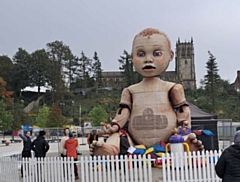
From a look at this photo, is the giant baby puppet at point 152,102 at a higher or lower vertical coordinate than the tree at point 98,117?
higher

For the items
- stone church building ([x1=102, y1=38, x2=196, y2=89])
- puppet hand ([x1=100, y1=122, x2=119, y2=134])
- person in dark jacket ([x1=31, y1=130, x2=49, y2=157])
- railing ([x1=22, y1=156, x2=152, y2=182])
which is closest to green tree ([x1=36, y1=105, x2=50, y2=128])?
stone church building ([x1=102, y1=38, x2=196, y2=89])

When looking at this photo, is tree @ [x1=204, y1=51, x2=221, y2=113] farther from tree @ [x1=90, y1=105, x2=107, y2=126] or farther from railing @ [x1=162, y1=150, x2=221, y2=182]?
railing @ [x1=162, y1=150, x2=221, y2=182]

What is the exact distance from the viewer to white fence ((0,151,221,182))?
8250 millimetres

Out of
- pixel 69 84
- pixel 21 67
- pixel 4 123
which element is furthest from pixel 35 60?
pixel 4 123

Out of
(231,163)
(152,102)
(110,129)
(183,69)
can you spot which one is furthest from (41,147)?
(183,69)

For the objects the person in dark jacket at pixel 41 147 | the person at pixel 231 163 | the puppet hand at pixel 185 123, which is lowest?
the person in dark jacket at pixel 41 147

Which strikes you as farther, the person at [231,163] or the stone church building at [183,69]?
the stone church building at [183,69]

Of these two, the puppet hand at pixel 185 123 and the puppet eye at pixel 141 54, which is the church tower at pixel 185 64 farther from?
the puppet hand at pixel 185 123

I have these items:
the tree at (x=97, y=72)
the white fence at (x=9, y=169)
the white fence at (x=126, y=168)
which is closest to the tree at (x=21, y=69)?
the tree at (x=97, y=72)

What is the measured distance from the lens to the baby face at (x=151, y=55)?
41.2 feet

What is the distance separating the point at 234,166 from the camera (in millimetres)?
4820

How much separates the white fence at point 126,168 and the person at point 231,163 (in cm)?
324

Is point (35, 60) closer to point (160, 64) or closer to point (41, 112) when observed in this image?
A: point (41, 112)

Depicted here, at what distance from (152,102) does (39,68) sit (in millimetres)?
63811
